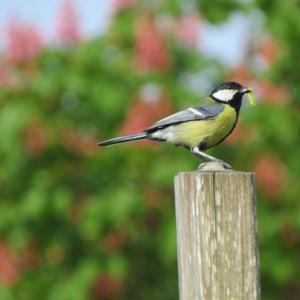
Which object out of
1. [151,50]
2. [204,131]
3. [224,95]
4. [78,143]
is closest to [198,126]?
[204,131]

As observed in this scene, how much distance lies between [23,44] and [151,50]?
139cm

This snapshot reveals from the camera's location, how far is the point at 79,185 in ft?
42.1

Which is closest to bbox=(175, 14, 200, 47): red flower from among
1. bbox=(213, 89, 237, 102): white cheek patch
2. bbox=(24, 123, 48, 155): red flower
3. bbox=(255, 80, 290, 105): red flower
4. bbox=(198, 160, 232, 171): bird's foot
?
bbox=(255, 80, 290, 105): red flower

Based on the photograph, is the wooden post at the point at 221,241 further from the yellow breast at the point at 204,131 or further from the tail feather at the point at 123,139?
the yellow breast at the point at 204,131

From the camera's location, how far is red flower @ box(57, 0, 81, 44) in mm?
12633

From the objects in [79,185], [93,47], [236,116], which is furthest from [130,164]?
[236,116]

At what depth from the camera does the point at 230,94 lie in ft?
19.4

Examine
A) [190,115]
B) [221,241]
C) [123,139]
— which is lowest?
[221,241]

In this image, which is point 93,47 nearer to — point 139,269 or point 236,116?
point 139,269

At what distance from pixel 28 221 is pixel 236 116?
6999mm

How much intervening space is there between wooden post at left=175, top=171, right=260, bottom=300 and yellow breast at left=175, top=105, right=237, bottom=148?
141cm

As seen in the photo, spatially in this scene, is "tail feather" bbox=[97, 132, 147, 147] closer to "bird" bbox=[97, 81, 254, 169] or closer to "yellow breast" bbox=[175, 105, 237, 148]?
"bird" bbox=[97, 81, 254, 169]

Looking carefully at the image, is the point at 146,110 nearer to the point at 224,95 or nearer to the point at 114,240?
the point at 114,240

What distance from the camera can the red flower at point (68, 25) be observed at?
12633 millimetres
